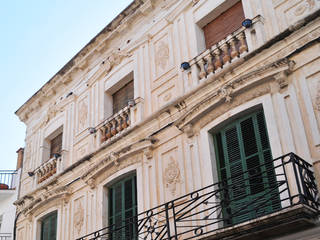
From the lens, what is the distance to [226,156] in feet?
29.1

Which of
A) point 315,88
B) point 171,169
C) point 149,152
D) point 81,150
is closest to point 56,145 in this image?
point 81,150

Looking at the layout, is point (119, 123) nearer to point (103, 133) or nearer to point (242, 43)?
point (103, 133)

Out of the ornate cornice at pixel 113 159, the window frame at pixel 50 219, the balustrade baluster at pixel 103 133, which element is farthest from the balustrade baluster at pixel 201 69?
the window frame at pixel 50 219

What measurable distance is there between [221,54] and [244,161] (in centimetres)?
249

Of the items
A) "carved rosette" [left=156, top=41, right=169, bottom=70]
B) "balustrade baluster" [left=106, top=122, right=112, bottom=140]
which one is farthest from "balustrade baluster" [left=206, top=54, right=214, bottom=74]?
"balustrade baluster" [left=106, top=122, right=112, bottom=140]

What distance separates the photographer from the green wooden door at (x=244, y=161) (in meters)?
8.02

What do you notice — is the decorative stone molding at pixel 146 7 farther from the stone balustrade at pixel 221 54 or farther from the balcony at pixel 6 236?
the balcony at pixel 6 236

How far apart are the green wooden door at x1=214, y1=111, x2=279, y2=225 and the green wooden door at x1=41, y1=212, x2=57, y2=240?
581cm

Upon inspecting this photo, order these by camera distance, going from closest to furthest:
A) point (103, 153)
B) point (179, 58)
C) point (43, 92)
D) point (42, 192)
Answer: point (179, 58) < point (103, 153) < point (42, 192) < point (43, 92)

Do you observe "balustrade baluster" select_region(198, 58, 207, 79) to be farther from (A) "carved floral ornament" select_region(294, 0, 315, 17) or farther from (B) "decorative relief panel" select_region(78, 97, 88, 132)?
(B) "decorative relief panel" select_region(78, 97, 88, 132)

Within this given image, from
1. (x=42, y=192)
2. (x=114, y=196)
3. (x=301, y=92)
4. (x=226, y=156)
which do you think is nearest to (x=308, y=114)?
(x=301, y=92)

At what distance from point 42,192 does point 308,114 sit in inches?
334

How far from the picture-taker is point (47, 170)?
1422 centimetres

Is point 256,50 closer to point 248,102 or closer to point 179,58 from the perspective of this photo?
point 248,102
